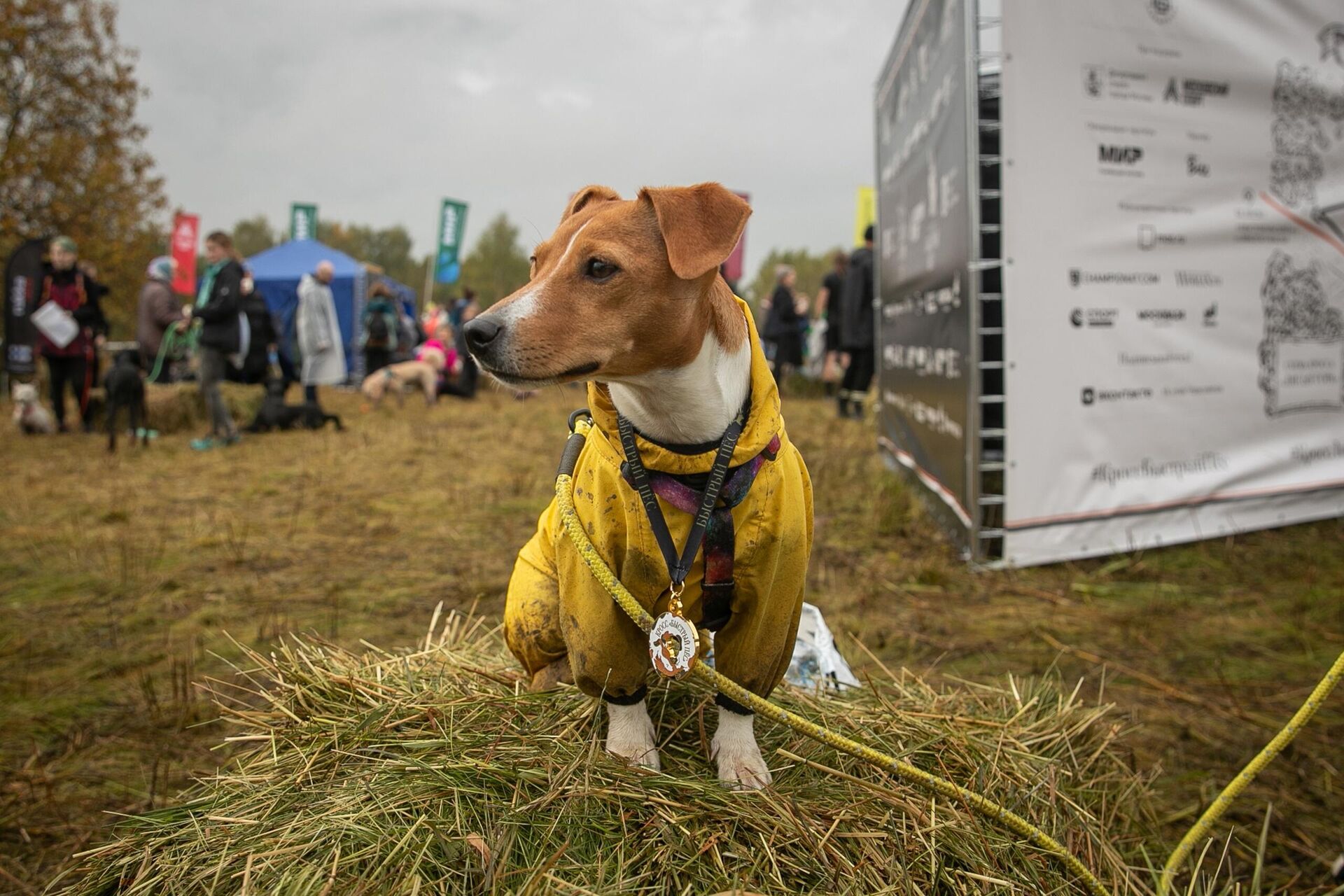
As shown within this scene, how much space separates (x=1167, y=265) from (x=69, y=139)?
69.0ft

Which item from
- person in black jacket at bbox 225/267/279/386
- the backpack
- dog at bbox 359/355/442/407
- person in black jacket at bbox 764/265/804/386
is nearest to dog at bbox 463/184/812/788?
person in black jacket at bbox 225/267/279/386

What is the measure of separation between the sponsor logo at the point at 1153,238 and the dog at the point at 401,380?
466 inches

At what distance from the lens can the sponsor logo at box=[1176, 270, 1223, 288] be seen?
4.77 meters

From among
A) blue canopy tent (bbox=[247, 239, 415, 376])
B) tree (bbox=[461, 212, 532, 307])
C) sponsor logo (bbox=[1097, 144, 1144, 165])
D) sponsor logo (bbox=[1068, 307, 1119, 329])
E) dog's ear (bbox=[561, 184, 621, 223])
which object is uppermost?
tree (bbox=[461, 212, 532, 307])

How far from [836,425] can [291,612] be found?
7417 millimetres

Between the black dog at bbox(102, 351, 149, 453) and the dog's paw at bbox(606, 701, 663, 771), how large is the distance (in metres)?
8.96

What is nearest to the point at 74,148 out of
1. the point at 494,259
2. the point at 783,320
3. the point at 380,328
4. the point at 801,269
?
the point at 380,328

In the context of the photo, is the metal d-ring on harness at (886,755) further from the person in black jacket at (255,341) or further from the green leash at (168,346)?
the person in black jacket at (255,341)

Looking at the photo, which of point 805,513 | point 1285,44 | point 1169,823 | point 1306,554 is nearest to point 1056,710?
point 1169,823

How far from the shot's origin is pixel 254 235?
83.5 metres

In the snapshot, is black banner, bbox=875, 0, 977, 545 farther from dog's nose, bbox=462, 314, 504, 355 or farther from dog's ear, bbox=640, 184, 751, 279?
dog's nose, bbox=462, 314, 504, 355

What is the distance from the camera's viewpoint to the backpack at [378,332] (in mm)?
14438

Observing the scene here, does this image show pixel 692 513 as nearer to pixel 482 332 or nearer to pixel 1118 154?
pixel 482 332

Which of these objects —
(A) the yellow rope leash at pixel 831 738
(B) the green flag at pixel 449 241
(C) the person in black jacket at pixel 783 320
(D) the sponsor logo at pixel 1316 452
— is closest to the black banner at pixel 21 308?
(C) the person in black jacket at pixel 783 320
